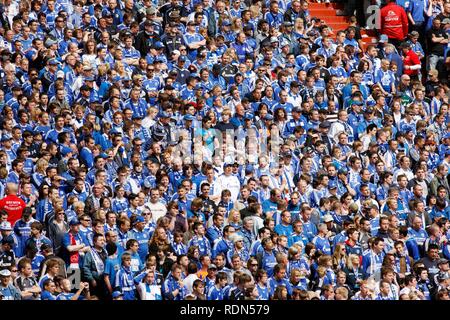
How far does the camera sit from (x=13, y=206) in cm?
2184

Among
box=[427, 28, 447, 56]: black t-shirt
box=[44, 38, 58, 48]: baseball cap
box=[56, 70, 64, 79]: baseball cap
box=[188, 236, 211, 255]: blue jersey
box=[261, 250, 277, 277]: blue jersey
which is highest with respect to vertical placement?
box=[44, 38, 58, 48]: baseball cap

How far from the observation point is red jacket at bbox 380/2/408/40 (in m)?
28.3

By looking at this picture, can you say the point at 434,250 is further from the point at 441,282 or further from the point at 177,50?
the point at 177,50

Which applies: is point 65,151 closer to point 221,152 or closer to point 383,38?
point 221,152

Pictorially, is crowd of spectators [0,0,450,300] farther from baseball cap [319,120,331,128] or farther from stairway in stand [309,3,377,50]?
stairway in stand [309,3,377,50]

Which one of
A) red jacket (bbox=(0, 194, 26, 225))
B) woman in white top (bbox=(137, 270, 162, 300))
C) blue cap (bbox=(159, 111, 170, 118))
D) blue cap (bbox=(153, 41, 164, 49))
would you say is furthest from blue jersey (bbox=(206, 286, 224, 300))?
blue cap (bbox=(153, 41, 164, 49))

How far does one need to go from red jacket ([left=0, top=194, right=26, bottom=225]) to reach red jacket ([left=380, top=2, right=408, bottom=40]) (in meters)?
9.34

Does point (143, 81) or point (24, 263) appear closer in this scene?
point (24, 263)

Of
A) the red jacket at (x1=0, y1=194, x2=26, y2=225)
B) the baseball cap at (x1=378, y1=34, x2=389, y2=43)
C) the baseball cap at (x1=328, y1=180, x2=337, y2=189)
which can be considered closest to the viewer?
the red jacket at (x1=0, y1=194, x2=26, y2=225)

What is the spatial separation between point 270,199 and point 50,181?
3305 millimetres

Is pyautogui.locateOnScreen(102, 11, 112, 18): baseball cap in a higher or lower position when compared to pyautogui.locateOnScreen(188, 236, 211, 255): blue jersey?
Result: higher

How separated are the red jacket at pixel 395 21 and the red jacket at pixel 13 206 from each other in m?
9.34

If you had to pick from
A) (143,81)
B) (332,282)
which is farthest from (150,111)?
(332,282)

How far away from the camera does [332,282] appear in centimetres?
2125
